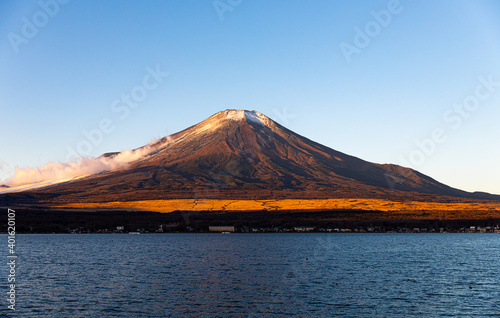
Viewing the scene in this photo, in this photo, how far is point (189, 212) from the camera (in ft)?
630

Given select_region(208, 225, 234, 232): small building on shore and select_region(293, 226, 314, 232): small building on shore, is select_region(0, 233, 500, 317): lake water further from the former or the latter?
select_region(208, 225, 234, 232): small building on shore

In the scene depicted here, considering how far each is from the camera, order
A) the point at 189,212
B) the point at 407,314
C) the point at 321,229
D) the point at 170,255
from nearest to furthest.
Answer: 1. the point at 407,314
2. the point at 170,255
3. the point at 321,229
4. the point at 189,212

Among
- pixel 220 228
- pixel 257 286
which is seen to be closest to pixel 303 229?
pixel 220 228

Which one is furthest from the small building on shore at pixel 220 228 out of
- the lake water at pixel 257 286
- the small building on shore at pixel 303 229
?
the lake water at pixel 257 286

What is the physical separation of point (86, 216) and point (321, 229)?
286 ft

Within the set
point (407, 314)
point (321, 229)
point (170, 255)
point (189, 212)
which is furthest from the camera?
point (189, 212)

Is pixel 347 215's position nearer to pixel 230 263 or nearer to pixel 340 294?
pixel 230 263

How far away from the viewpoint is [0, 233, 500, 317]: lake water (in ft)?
137

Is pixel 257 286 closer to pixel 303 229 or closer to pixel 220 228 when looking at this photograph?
pixel 303 229

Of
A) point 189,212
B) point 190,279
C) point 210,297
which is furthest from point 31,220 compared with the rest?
point 210,297

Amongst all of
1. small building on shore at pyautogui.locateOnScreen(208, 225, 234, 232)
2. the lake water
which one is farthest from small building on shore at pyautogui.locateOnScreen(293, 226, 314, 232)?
the lake water

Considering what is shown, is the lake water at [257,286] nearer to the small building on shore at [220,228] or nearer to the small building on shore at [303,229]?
the small building on shore at [303,229]

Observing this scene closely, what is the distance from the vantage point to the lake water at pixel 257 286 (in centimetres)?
4188

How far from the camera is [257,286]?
53.7 m
